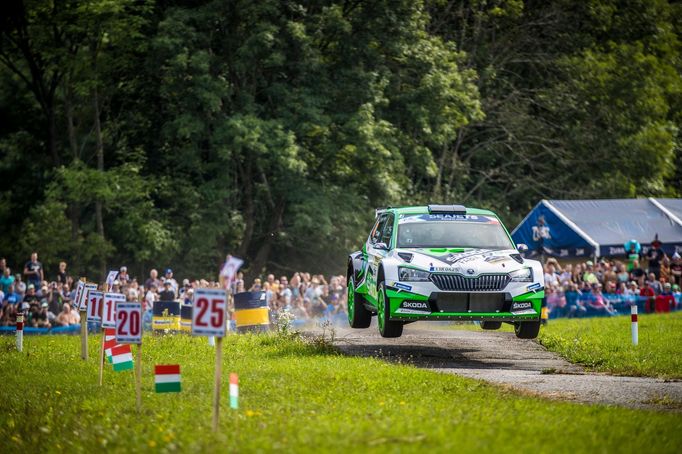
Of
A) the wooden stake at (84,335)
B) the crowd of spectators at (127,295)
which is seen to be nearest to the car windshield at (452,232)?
the wooden stake at (84,335)

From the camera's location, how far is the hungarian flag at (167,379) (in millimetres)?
12648

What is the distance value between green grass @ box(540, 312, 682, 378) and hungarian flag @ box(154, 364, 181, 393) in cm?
795

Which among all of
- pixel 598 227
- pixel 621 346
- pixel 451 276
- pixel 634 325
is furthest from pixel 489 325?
pixel 598 227

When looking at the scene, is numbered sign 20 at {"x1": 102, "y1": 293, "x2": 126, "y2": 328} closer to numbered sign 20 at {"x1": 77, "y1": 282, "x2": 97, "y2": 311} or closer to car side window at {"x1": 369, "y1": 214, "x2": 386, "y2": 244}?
numbered sign 20 at {"x1": 77, "y1": 282, "x2": 97, "y2": 311}

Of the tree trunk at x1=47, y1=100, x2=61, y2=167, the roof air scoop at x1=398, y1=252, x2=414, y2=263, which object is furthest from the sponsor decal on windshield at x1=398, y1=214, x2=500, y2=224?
the tree trunk at x1=47, y1=100, x2=61, y2=167

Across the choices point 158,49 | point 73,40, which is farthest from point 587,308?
point 73,40

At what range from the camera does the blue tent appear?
38.4 meters

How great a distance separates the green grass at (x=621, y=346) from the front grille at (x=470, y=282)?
2183mm

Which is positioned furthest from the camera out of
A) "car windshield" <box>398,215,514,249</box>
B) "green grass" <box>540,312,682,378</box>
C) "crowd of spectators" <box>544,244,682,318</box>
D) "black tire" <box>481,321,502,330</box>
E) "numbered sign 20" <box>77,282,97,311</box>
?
"crowd of spectators" <box>544,244,682,318</box>

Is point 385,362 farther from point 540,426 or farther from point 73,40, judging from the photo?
point 73,40

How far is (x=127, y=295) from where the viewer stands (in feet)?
101

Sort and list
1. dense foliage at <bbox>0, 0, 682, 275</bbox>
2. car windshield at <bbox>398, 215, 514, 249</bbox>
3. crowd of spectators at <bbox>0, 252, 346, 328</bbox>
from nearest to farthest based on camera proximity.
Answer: car windshield at <bbox>398, 215, 514, 249</bbox>
crowd of spectators at <bbox>0, 252, 346, 328</bbox>
dense foliage at <bbox>0, 0, 682, 275</bbox>

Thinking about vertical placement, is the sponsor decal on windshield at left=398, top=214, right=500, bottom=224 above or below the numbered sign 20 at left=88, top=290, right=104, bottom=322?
above

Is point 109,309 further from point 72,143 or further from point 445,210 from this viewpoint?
point 72,143
